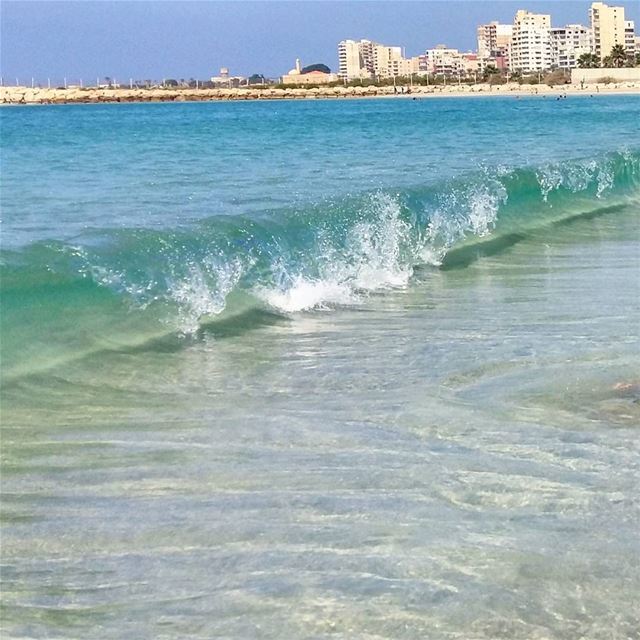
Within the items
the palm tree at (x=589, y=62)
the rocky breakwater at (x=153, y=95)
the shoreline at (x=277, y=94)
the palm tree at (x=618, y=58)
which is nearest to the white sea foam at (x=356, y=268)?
the shoreline at (x=277, y=94)

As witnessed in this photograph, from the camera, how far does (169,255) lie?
33.2 ft

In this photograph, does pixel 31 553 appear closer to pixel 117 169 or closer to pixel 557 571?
pixel 557 571

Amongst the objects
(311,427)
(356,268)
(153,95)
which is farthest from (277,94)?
(311,427)

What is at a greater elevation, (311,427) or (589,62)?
(589,62)

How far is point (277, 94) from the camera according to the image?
548 feet

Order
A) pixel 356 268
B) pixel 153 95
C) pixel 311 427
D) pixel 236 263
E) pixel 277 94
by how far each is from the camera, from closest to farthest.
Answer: pixel 311 427 < pixel 236 263 < pixel 356 268 < pixel 153 95 < pixel 277 94

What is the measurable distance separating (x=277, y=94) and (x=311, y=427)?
540 ft

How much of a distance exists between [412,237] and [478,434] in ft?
26.3

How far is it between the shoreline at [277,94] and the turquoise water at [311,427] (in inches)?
5519

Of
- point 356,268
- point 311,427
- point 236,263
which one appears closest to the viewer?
point 311,427

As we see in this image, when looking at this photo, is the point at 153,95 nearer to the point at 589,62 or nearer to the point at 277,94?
the point at 277,94

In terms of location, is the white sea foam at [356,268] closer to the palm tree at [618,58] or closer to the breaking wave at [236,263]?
the breaking wave at [236,263]

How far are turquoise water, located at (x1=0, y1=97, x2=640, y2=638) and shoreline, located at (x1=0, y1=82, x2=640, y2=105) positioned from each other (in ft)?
460

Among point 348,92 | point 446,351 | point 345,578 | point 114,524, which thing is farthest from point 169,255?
point 348,92
